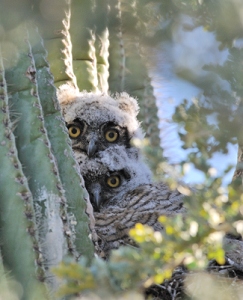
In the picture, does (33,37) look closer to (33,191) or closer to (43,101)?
(43,101)

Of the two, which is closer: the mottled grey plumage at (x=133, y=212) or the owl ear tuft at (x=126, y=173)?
the mottled grey plumage at (x=133, y=212)

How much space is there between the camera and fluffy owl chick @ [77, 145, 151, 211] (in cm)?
412

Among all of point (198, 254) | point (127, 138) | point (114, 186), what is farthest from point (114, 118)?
point (198, 254)

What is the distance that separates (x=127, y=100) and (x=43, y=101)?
83.8 inches

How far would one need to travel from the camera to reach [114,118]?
4473 mm

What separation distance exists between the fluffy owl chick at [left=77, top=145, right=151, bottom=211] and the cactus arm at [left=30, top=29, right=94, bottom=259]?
5.22 ft

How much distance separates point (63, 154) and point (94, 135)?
194 centimetres

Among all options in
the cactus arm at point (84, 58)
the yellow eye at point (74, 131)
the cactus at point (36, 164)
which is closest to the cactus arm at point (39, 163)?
the cactus at point (36, 164)

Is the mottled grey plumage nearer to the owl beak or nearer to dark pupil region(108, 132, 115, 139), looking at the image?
the owl beak

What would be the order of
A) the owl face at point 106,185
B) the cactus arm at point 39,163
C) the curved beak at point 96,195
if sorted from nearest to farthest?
the cactus arm at point 39,163
the curved beak at point 96,195
the owl face at point 106,185

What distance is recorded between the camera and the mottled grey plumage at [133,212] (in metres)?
2.97

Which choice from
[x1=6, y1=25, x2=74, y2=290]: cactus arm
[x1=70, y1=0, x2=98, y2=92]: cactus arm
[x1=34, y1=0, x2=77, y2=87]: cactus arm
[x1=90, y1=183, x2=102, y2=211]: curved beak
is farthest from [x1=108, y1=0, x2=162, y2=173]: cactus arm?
[x1=6, y1=25, x2=74, y2=290]: cactus arm

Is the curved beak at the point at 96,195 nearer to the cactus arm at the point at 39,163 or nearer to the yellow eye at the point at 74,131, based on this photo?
the yellow eye at the point at 74,131

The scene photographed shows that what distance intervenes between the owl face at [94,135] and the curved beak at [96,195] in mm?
233
